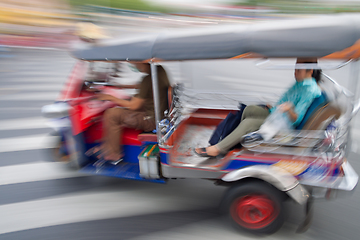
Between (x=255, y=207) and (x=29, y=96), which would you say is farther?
(x=29, y=96)

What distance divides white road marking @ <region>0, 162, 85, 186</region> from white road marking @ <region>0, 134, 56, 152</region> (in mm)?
576

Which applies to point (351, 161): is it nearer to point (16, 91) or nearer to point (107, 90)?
point (107, 90)

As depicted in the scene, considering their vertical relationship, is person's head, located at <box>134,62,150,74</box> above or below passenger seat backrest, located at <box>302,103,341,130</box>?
above

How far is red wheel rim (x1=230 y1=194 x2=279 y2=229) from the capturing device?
2453mm

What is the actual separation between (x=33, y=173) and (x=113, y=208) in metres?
1.57

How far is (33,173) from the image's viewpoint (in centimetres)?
383

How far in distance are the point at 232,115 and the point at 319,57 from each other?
121 centimetres

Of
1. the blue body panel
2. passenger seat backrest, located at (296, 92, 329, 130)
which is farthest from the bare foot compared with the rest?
passenger seat backrest, located at (296, 92, 329, 130)

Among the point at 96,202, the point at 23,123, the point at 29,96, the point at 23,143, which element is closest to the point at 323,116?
the point at 96,202

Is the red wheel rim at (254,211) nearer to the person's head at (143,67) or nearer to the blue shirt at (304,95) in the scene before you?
the blue shirt at (304,95)

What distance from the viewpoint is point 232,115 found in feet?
9.91

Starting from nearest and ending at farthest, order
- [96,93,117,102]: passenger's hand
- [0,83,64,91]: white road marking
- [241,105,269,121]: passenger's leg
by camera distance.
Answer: [241,105,269,121]: passenger's leg < [96,93,117,102]: passenger's hand < [0,83,64,91]: white road marking

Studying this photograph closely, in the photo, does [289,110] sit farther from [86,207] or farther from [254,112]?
[86,207]

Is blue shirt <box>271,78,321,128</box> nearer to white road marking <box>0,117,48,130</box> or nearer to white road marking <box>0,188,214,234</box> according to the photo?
white road marking <box>0,188,214,234</box>
